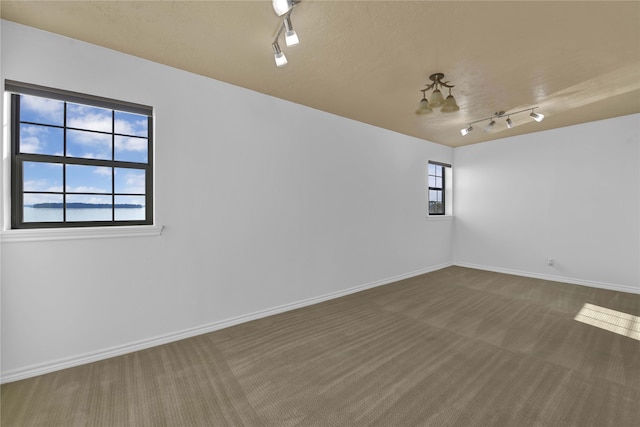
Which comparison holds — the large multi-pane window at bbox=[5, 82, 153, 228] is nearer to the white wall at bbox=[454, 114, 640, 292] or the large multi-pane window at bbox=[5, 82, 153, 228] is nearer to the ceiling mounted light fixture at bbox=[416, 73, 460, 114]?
the ceiling mounted light fixture at bbox=[416, 73, 460, 114]

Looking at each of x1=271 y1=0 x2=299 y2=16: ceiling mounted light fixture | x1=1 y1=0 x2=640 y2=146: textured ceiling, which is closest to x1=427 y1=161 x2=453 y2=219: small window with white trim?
x1=1 y1=0 x2=640 y2=146: textured ceiling

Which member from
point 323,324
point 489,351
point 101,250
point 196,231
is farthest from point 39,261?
point 489,351

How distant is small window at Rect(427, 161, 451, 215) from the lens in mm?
5992

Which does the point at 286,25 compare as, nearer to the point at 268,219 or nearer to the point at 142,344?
the point at 268,219

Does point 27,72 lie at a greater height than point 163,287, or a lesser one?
greater

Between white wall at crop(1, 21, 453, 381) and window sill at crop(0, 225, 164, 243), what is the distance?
0.05 metres

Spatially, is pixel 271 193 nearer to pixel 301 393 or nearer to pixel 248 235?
pixel 248 235

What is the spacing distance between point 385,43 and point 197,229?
98.1 inches

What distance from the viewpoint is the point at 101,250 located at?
2381mm

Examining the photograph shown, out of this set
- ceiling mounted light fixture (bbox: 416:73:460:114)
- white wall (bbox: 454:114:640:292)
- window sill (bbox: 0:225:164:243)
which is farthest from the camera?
white wall (bbox: 454:114:640:292)

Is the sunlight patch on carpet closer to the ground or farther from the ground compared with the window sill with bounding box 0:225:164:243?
closer to the ground

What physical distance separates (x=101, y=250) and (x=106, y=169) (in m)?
0.74

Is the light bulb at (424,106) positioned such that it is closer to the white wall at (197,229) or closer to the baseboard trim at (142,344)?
the white wall at (197,229)

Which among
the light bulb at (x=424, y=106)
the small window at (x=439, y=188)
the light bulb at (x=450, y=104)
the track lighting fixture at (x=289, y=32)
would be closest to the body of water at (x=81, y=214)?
the track lighting fixture at (x=289, y=32)
